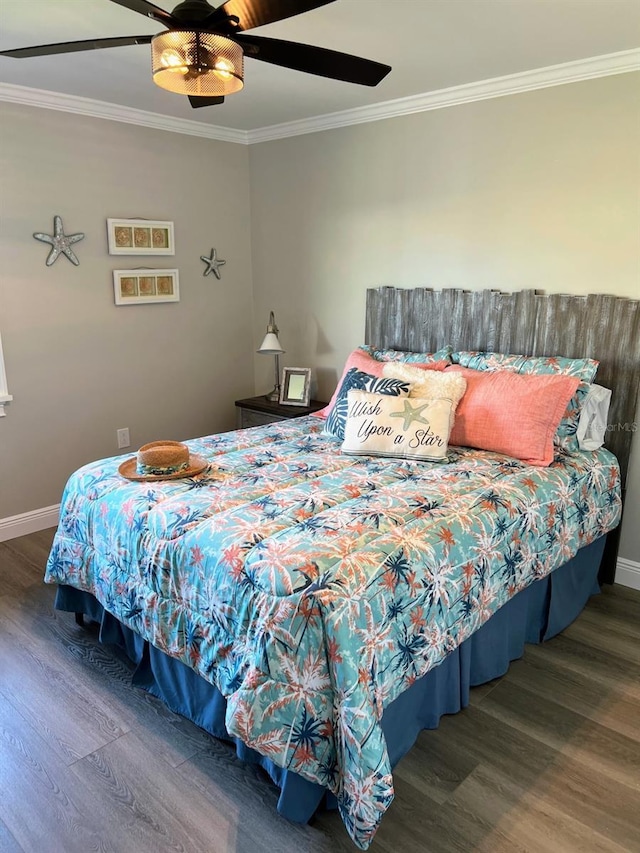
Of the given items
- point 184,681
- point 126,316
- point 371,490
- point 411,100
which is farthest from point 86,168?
point 184,681

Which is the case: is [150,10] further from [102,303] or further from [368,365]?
[102,303]

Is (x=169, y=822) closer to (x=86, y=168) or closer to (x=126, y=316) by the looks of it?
(x=126, y=316)

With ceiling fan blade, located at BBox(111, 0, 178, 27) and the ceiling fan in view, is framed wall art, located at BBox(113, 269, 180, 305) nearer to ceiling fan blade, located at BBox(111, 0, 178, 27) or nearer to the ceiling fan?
the ceiling fan

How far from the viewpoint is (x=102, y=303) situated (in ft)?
12.3

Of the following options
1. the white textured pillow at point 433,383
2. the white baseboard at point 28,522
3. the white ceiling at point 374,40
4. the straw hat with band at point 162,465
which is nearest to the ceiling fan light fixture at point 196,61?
the white ceiling at point 374,40

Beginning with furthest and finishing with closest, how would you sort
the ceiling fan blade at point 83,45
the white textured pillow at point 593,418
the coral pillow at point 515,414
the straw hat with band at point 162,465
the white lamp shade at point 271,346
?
the white lamp shade at point 271,346 → the white textured pillow at point 593,418 → the coral pillow at point 515,414 → the straw hat with band at point 162,465 → the ceiling fan blade at point 83,45

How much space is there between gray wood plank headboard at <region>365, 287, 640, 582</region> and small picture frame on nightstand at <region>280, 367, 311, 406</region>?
581 mm

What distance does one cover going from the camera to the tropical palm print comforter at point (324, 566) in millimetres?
1640

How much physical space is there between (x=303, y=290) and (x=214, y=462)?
1.98 meters

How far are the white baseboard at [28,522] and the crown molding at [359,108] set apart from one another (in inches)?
88.7

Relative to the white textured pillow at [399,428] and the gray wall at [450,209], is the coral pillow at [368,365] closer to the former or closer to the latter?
the white textured pillow at [399,428]

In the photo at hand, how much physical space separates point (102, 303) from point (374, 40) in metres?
2.15

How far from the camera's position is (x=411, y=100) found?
341 centimetres

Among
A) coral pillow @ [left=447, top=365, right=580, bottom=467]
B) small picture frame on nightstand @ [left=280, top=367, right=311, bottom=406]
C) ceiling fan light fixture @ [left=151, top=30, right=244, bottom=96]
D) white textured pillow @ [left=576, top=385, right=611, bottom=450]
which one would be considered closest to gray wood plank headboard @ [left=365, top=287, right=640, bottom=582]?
white textured pillow @ [left=576, top=385, right=611, bottom=450]
